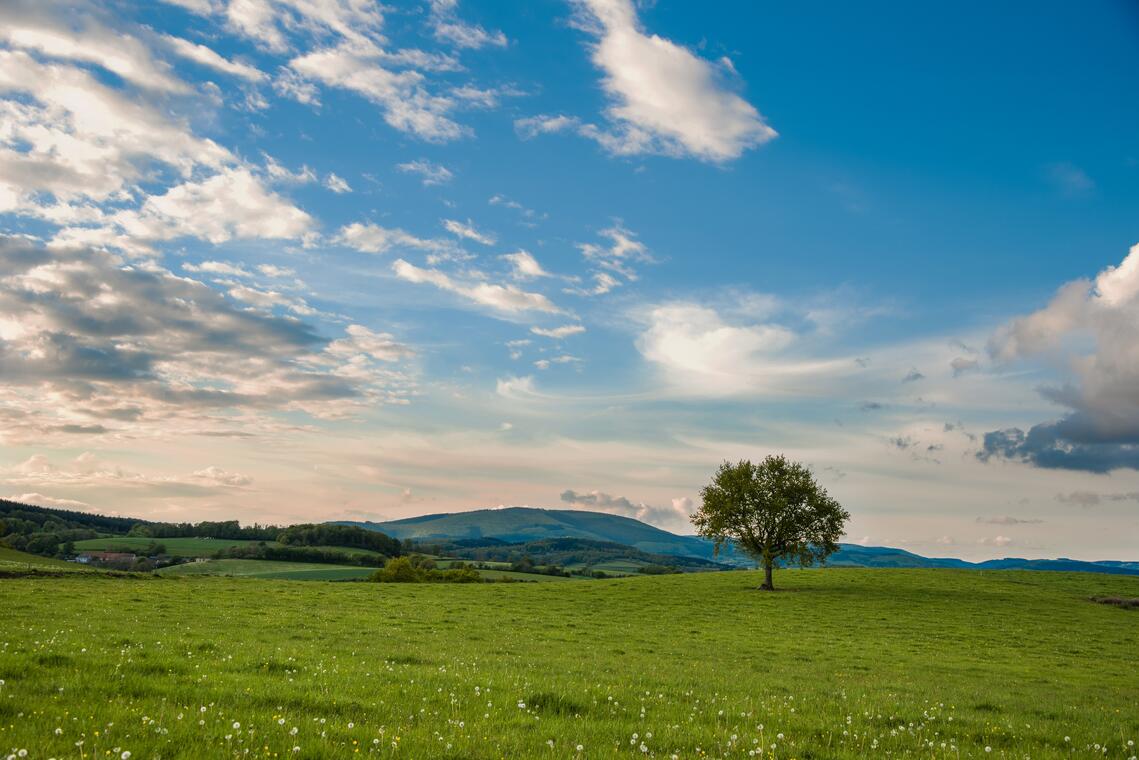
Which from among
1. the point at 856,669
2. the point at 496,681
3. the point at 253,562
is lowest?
the point at 253,562

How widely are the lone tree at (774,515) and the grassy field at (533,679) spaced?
44.3 ft

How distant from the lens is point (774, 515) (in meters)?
67.5

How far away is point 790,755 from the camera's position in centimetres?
999

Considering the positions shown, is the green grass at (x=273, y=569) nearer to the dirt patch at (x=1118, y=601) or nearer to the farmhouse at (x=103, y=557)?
the farmhouse at (x=103, y=557)

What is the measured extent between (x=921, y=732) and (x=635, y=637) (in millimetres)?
25182

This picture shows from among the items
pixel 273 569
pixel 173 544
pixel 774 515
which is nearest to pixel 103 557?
pixel 173 544

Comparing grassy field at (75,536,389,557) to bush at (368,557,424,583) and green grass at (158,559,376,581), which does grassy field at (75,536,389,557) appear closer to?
green grass at (158,559,376,581)

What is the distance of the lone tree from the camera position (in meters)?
67.0

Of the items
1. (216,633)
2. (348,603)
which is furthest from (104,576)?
(216,633)

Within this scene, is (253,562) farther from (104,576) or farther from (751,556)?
(751,556)

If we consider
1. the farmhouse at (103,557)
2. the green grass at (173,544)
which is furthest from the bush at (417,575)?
the green grass at (173,544)

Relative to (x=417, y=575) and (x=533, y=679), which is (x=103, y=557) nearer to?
(x=417, y=575)

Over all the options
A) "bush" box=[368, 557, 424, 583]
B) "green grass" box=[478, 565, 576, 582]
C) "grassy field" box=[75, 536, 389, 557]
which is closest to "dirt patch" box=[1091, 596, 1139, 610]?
"green grass" box=[478, 565, 576, 582]

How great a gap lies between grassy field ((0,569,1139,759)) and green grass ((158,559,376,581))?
183 ft
